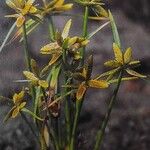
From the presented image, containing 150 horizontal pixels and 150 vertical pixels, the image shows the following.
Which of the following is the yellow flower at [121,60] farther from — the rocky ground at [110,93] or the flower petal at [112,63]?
the rocky ground at [110,93]

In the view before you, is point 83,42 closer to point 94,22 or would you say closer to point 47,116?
point 47,116

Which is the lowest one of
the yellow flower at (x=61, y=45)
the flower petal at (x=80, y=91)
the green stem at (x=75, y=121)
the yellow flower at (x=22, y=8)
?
the green stem at (x=75, y=121)

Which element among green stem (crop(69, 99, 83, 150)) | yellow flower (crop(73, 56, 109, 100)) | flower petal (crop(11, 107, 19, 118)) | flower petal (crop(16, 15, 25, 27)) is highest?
flower petal (crop(16, 15, 25, 27))

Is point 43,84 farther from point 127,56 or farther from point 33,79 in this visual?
point 127,56

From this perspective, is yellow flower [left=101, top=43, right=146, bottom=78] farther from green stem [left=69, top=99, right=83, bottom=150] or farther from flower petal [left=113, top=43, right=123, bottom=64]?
green stem [left=69, top=99, right=83, bottom=150]

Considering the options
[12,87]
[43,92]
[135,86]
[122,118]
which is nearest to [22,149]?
[12,87]

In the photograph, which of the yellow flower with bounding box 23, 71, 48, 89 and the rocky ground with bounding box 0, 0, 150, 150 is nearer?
the yellow flower with bounding box 23, 71, 48, 89

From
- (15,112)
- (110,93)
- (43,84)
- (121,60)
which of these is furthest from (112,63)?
(110,93)

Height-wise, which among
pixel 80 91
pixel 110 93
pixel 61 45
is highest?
pixel 61 45

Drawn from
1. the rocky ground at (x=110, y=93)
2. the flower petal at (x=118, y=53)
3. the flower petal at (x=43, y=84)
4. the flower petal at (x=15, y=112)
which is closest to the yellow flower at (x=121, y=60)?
the flower petal at (x=118, y=53)

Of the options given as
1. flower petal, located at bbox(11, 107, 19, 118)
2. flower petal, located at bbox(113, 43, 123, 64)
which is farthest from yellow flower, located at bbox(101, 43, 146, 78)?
flower petal, located at bbox(11, 107, 19, 118)
